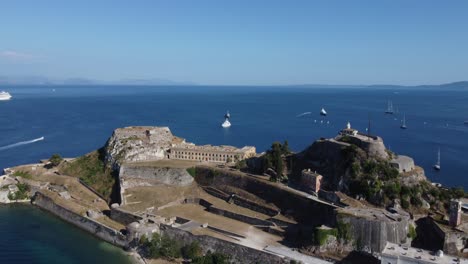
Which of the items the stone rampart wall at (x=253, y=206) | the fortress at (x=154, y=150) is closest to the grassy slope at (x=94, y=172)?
the fortress at (x=154, y=150)

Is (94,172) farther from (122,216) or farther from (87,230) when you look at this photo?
(122,216)

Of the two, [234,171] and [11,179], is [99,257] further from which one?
[11,179]

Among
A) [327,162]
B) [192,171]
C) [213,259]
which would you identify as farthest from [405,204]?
[192,171]

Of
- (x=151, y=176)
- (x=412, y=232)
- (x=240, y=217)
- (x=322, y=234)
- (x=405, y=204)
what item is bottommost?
(x=240, y=217)

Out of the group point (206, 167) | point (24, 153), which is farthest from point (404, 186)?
point (24, 153)

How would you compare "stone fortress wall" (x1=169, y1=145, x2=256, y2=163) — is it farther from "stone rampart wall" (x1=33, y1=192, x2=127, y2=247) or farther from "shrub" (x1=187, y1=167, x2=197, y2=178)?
A: "stone rampart wall" (x1=33, y1=192, x2=127, y2=247)
